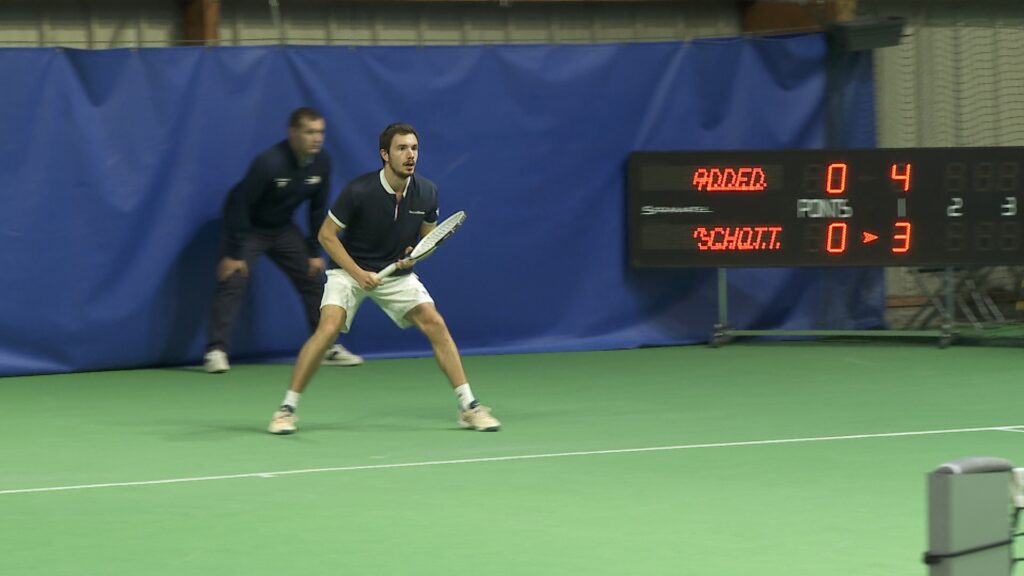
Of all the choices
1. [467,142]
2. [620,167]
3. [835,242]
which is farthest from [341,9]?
[835,242]

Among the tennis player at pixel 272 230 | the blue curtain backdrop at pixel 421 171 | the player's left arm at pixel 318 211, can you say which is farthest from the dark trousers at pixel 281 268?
the blue curtain backdrop at pixel 421 171

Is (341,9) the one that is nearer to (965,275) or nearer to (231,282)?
(231,282)

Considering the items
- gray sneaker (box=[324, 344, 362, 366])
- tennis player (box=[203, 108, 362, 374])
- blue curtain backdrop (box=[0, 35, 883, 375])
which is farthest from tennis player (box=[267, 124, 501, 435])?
blue curtain backdrop (box=[0, 35, 883, 375])

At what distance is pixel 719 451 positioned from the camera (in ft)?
27.5

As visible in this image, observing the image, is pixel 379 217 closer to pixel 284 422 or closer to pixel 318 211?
pixel 284 422

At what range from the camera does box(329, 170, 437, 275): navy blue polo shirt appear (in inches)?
365

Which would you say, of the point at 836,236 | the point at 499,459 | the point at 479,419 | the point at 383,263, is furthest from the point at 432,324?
the point at 836,236

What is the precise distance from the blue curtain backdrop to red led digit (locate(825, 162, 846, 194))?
1.14 m

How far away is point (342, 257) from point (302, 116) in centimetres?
304

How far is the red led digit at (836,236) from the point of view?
1331 centimetres

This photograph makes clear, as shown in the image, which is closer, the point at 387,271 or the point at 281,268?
the point at 387,271

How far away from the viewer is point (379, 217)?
927 centimetres

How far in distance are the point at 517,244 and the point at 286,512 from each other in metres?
7.14

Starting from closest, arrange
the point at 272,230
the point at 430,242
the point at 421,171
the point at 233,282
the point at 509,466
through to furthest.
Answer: the point at 509,466, the point at 430,242, the point at 233,282, the point at 272,230, the point at 421,171
